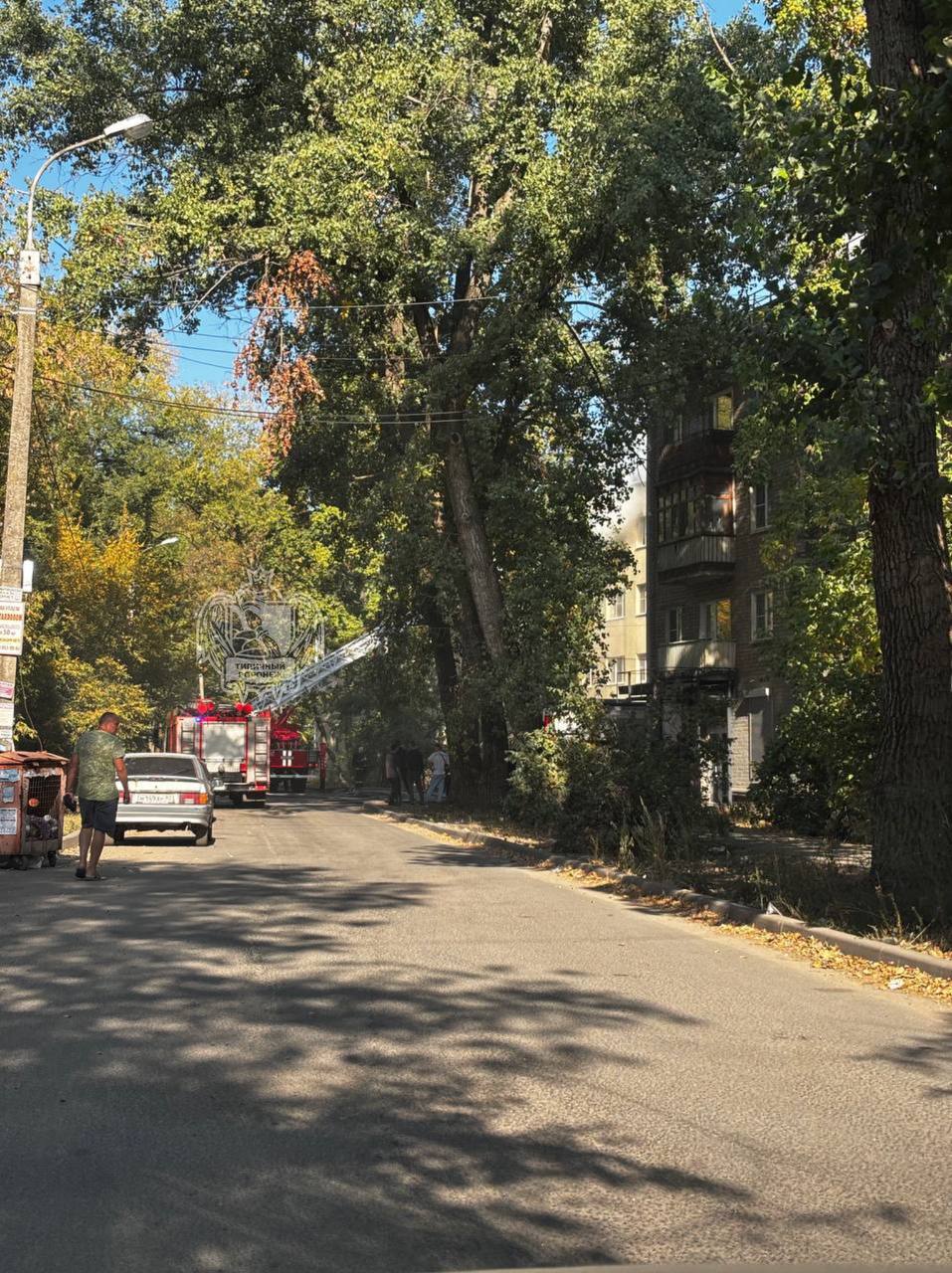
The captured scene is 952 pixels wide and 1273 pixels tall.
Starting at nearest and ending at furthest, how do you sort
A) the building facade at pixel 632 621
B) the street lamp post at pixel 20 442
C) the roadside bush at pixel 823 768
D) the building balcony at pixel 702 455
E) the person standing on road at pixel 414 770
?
the roadside bush at pixel 823 768 < the street lamp post at pixel 20 442 < the person standing on road at pixel 414 770 < the building balcony at pixel 702 455 < the building facade at pixel 632 621

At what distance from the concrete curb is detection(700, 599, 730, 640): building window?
23416mm

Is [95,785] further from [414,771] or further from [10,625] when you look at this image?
[414,771]

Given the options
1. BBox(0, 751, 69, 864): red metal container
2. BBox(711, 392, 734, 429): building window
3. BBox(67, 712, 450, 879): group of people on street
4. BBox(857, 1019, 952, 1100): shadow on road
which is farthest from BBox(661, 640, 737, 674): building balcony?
BBox(857, 1019, 952, 1100): shadow on road

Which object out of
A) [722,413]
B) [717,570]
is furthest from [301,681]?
[722,413]

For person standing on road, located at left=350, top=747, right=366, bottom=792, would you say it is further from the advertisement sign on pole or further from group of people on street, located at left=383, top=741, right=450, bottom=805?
the advertisement sign on pole

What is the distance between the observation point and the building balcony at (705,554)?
4212cm

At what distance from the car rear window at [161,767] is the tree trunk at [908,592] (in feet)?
43.2

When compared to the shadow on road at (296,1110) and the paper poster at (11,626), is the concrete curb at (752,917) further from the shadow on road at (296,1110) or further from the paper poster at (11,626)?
the paper poster at (11,626)

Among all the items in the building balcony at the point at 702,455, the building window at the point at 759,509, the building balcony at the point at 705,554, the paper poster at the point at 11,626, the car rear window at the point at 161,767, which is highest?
the building balcony at the point at 702,455

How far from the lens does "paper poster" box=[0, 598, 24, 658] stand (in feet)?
63.1

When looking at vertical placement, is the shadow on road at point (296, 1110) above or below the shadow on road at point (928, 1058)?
above

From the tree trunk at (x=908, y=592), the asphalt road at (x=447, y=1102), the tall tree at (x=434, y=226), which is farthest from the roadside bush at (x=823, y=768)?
the asphalt road at (x=447, y=1102)

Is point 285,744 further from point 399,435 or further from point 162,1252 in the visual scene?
point 162,1252

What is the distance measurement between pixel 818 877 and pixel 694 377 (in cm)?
1498
